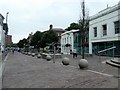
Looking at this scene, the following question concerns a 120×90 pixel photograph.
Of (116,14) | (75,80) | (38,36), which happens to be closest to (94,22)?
(116,14)

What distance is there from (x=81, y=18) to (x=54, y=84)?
94.3 feet

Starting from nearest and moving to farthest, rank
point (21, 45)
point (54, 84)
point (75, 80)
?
point (54, 84)
point (75, 80)
point (21, 45)

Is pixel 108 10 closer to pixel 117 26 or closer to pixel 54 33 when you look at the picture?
pixel 117 26

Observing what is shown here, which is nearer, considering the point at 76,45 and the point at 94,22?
the point at 94,22

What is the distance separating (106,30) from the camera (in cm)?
4450

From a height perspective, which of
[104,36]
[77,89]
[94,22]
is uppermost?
[94,22]

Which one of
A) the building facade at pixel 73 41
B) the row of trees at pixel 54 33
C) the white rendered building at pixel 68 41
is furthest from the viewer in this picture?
the white rendered building at pixel 68 41

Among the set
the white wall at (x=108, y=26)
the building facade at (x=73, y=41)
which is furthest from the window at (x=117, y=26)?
the building facade at (x=73, y=41)

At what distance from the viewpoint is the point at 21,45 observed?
525 ft

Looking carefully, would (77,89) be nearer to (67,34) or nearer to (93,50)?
(93,50)

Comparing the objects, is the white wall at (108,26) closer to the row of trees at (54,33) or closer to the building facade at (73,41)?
the row of trees at (54,33)

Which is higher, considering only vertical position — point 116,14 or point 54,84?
point 116,14

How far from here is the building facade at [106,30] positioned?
40094 mm

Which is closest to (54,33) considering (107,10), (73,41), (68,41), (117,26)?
(68,41)
